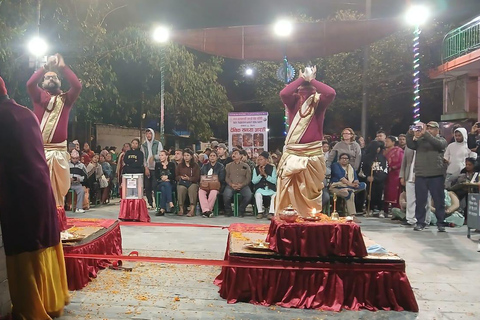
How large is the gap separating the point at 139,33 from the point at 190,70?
13.6 feet

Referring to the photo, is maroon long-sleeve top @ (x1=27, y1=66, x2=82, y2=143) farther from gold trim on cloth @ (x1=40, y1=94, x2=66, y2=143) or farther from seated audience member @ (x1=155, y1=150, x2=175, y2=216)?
seated audience member @ (x1=155, y1=150, x2=175, y2=216)

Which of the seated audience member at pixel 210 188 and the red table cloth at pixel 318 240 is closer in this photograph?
the red table cloth at pixel 318 240

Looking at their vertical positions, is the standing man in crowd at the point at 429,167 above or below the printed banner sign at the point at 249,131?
below

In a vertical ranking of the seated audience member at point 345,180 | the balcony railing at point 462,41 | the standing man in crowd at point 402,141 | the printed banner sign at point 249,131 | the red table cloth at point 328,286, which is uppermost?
the balcony railing at point 462,41

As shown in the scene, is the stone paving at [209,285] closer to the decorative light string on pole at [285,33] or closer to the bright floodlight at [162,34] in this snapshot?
the decorative light string on pole at [285,33]

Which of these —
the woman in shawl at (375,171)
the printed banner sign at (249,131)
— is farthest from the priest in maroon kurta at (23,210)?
the printed banner sign at (249,131)

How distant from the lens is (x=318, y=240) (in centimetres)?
362

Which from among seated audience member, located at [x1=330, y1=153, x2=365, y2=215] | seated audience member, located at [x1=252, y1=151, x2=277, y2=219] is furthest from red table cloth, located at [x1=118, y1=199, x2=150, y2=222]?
seated audience member, located at [x1=330, y1=153, x2=365, y2=215]

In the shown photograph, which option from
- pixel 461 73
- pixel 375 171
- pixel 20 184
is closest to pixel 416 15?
pixel 375 171

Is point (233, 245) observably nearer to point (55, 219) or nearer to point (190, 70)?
point (55, 219)

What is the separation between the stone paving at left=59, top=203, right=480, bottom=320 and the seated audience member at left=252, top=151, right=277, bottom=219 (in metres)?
1.98

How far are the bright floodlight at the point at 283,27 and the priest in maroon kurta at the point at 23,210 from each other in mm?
4886

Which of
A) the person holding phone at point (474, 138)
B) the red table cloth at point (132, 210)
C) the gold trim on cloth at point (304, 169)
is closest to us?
the gold trim on cloth at point (304, 169)

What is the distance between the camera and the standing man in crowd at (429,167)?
6.62 m
